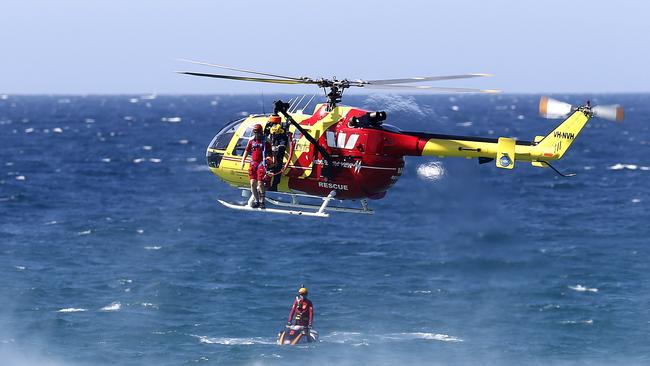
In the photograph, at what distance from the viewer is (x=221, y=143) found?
35.8m

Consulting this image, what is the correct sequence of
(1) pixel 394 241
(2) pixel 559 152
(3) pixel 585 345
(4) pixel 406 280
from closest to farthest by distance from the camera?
(2) pixel 559 152
(3) pixel 585 345
(4) pixel 406 280
(1) pixel 394 241

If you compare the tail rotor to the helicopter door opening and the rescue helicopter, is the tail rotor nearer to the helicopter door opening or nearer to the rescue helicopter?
the rescue helicopter

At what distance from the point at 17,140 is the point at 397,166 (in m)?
161

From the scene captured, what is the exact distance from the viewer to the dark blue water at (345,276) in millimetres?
48094

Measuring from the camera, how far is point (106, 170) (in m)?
125

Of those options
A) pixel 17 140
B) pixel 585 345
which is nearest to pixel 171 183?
pixel 585 345

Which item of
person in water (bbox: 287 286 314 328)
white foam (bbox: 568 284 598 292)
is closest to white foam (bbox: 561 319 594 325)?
white foam (bbox: 568 284 598 292)

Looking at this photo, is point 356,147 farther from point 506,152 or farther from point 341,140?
point 506,152

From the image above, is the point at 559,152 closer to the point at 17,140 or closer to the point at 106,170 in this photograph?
the point at 106,170

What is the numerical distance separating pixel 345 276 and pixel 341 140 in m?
32.4

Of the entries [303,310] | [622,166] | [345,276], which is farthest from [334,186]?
[622,166]

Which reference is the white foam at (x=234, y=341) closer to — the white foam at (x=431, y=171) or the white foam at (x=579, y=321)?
the white foam at (x=579, y=321)

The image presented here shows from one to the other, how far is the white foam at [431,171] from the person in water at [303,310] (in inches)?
501

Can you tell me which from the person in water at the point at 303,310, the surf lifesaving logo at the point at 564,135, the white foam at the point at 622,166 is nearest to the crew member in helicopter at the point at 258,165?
the surf lifesaving logo at the point at 564,135
